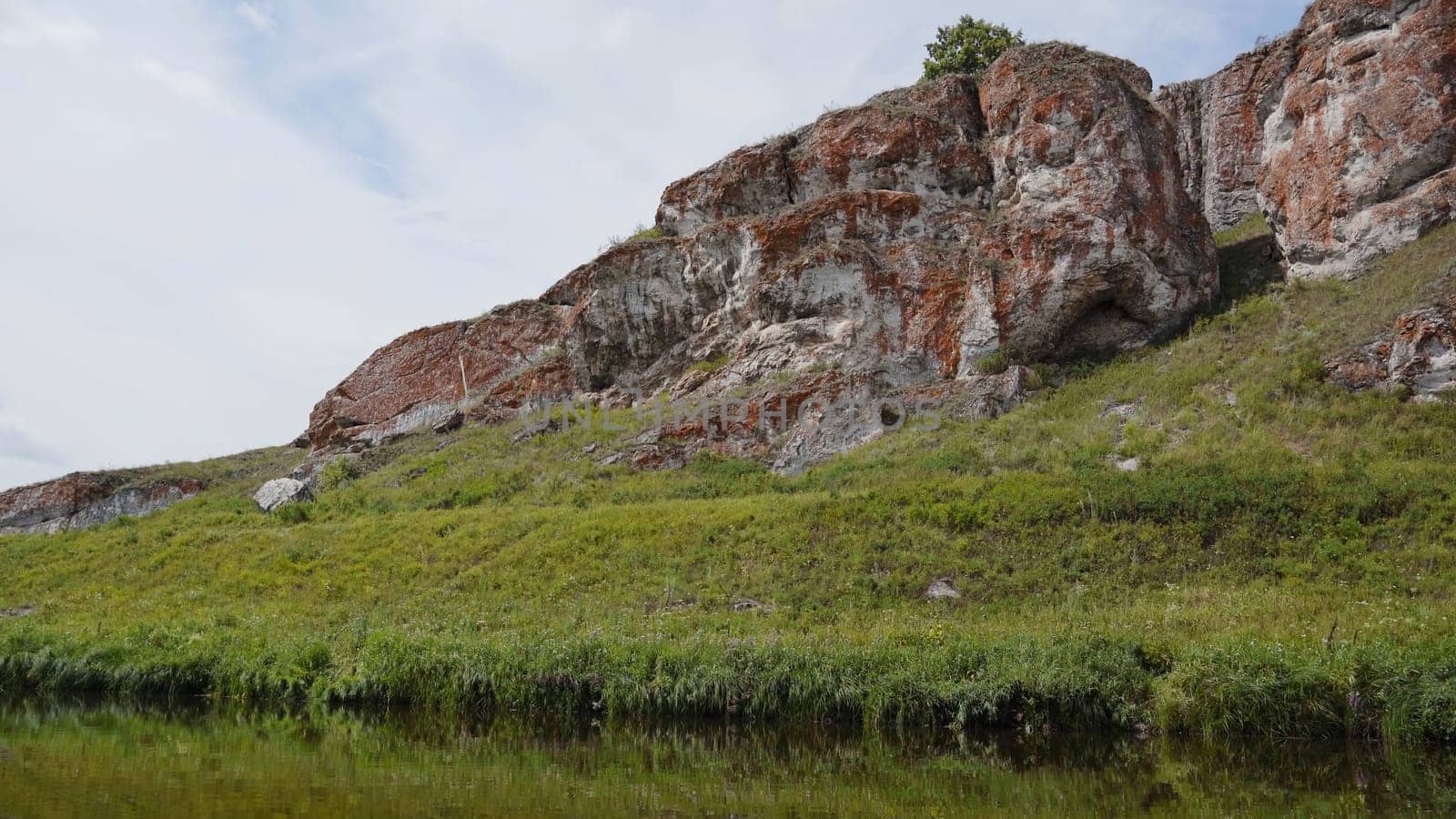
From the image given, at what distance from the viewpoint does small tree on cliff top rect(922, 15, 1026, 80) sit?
1951 inches

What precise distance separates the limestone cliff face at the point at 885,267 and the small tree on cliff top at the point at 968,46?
12.3 meters

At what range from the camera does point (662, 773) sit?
9891 millimetres

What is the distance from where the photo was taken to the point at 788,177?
128ft

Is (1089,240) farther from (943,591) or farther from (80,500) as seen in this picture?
(80,500)

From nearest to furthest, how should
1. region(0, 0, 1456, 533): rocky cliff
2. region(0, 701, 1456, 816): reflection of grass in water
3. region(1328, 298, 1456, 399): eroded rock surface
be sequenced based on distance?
region(0, 701, 1456, 816): reflection of grass in water
region(1328, 298, 1456, 399): eroded rock surface
region(0, 0, 1456, 533): rocky cliff

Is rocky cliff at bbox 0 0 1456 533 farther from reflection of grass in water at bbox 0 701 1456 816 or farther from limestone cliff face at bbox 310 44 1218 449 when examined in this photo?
reflection of grass in water at bbox 0 701 1456 816

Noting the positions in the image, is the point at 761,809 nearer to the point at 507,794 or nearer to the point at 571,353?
the point at 507,794

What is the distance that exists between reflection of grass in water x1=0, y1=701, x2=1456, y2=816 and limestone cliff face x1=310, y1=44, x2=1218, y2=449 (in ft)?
63.0

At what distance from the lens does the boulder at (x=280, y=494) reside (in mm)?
32281

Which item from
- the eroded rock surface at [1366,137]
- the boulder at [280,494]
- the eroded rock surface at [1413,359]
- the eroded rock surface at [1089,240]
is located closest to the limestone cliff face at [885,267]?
the eroded rock surface at [1089,240]

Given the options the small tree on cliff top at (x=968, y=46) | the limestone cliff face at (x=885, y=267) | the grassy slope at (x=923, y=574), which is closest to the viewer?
the grassy slope at (x=923, y=574)

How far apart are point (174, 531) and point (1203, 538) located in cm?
2886

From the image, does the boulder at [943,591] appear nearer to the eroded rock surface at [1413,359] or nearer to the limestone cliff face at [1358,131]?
the eroded rock surface at [1413,359]

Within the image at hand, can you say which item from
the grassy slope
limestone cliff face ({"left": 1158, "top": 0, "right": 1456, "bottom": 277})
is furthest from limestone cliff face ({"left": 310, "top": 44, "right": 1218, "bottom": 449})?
limestone cliff face ({"left": 1158, "top": 0, "right": 1456, "bottom": 277})
